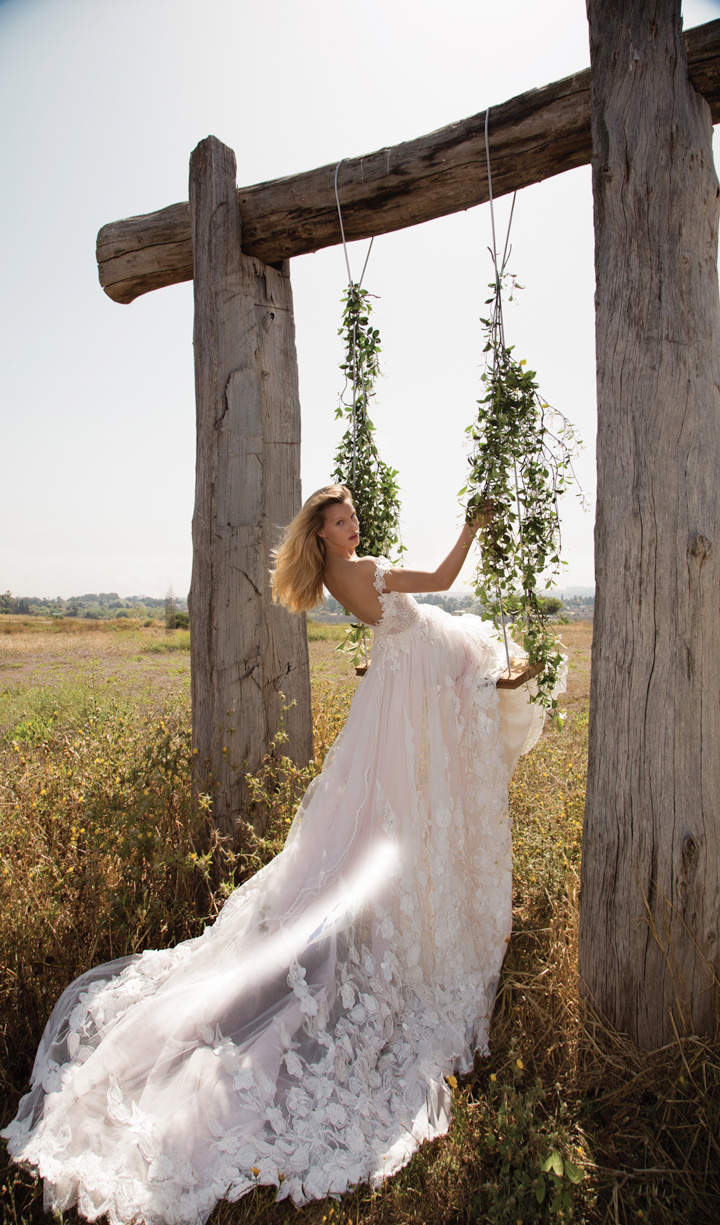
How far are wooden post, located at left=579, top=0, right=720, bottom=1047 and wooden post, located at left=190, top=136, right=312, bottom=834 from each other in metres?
2.19

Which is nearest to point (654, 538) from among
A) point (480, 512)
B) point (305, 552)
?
point (480, 512)

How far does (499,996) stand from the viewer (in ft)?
9.55

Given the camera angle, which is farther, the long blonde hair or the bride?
the long blonde hair

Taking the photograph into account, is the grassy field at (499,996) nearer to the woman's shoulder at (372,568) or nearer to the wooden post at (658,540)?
the wooden post at (658,540)

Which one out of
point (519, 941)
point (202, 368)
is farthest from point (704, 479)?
point (202, 368)

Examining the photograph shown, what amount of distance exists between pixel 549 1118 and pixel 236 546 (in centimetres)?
316

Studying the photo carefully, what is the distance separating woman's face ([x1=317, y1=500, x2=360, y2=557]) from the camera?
3.43 meters

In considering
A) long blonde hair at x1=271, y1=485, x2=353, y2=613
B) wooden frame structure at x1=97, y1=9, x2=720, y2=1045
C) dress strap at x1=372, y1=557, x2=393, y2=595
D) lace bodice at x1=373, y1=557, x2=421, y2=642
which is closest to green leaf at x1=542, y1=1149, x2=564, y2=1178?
wooden frame structure at x1=97, y1=9, x2=720, y2=1045

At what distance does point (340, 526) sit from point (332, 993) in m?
2.18

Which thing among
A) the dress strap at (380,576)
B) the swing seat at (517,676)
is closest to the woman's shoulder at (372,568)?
the dress strap at (380,576)

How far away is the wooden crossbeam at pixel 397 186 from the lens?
299 cm

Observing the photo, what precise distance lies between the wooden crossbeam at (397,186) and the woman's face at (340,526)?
1639 millimetres

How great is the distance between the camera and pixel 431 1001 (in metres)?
2.82

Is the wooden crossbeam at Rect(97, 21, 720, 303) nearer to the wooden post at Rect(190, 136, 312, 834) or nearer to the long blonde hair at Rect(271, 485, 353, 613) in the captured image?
the wooden post at Rect(190, 136, 312, 834)
